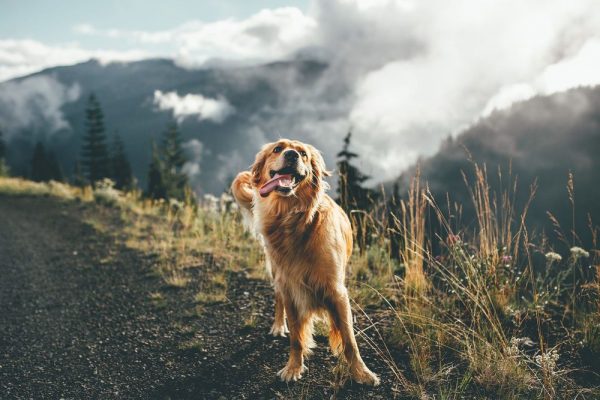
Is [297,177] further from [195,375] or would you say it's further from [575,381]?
[575,381]

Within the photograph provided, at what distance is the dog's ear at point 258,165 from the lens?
3263 mm

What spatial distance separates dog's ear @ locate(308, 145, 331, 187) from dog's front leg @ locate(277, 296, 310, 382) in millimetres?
933

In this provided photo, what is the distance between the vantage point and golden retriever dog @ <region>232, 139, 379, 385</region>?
2779 millimetres

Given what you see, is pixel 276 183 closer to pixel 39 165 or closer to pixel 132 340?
pixel 132 340

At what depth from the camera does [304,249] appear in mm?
2891

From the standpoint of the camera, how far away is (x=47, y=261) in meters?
5.60

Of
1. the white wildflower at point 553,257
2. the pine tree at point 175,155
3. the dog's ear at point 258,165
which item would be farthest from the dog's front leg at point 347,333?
the pine tree at point 175,155

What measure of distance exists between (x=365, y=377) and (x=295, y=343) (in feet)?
1.82

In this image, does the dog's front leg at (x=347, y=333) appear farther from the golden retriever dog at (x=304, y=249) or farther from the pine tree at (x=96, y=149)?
the pine tree at (x=96, y=149)

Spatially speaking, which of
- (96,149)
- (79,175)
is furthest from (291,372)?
(96,149)

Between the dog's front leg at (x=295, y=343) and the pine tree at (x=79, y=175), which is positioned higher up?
the pine tree at (x=79, y=175)

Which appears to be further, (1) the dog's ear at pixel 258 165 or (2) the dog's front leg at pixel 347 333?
(1) the dog's ear at pixel 258 165

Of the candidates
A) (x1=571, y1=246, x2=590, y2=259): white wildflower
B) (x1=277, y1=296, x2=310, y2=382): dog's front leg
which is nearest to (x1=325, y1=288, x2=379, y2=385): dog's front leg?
(x1=277, y1=296, x2=310, y2=382): dog's front leg

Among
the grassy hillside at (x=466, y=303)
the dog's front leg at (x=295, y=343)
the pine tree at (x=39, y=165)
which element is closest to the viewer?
the grassy hillside at (x=466, y=303)
